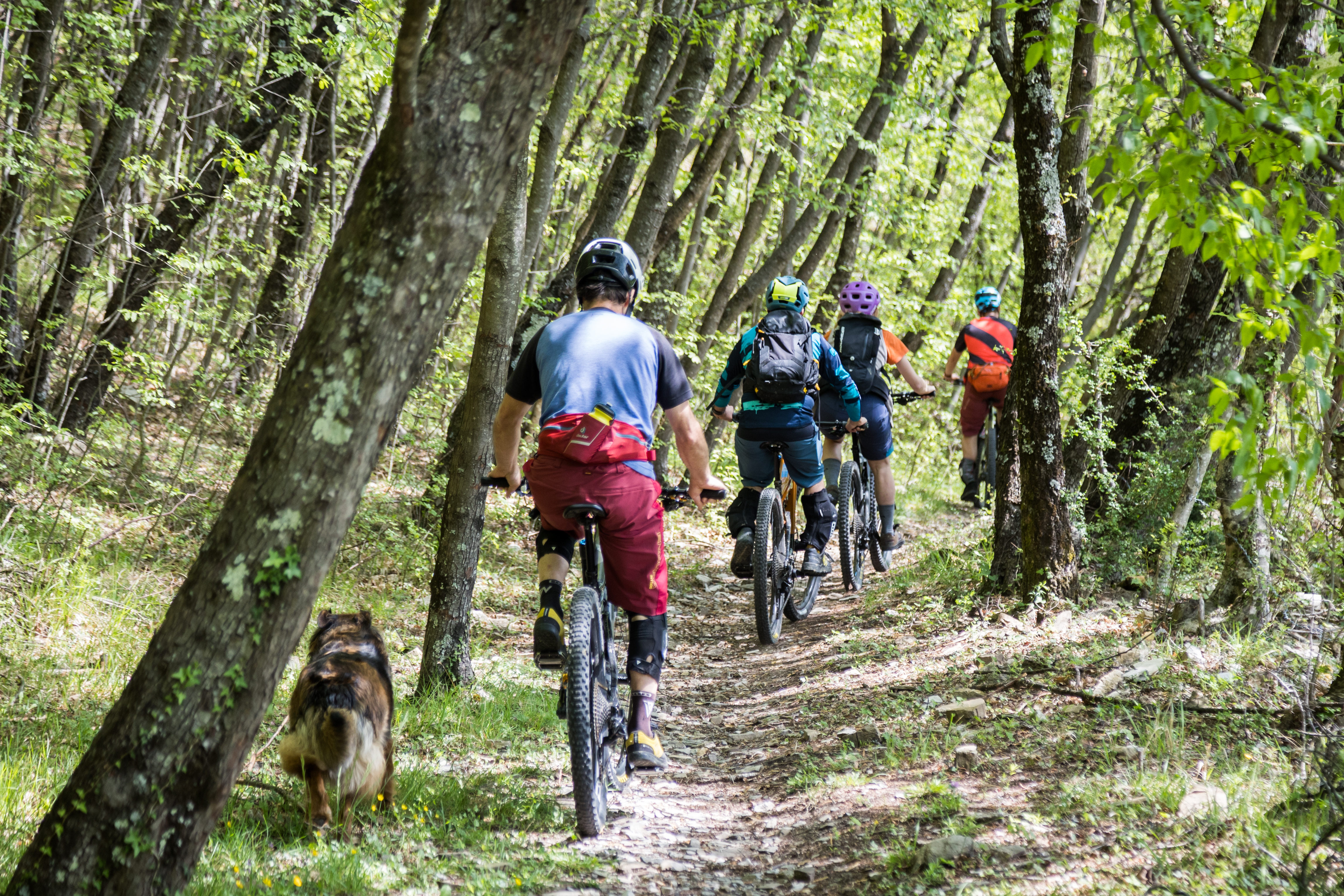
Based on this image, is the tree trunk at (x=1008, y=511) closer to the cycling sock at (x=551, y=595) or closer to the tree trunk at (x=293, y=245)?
the cycling sock at (x=551, y=595)

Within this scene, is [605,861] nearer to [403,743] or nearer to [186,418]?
[403,743]

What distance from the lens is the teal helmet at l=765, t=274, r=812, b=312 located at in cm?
699

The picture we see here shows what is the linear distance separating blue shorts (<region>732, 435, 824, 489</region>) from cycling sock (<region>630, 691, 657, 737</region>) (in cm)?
305

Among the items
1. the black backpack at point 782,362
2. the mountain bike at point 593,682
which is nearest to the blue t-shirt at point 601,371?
the mountain bike at point 593,682

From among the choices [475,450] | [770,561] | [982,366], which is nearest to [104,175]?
[475,450]

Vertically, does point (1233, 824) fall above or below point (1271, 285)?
below

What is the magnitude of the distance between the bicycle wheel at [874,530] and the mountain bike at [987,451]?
70.1 inches

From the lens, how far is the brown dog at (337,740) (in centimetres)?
365

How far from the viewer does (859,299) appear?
8.34 metres

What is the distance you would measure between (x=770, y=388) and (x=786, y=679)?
2.03 meters

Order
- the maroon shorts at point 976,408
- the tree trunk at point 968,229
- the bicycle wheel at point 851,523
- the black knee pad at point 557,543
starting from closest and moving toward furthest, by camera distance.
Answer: the black knee pad at point 557,543, the bicycle wheel at point 851,523, the maroon shorts at point 976,408, the tree trunk at point 968,229

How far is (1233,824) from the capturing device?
10.8 feet

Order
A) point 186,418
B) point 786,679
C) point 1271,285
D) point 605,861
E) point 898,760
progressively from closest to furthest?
point 1271,285 < point 605,861 < point 898,760 < point 786,679 < point 186,418

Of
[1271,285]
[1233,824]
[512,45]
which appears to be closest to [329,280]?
[512,45]
